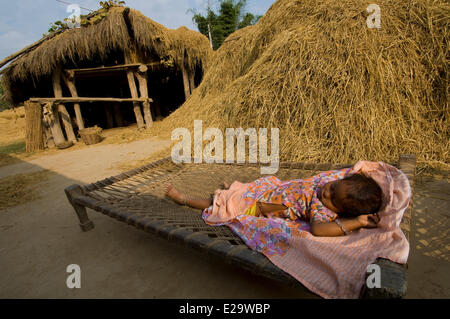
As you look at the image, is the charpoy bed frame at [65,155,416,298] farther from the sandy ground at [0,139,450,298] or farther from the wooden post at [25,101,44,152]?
the wooden post at [25,101,44,152]

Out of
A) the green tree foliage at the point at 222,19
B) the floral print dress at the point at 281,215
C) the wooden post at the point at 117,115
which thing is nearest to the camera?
the floral print dress at the point at 281,215

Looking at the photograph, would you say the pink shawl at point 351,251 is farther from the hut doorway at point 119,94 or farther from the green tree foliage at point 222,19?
Answer: the green tree foliage at point 222,19

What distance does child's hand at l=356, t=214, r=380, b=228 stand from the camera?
3.65ft

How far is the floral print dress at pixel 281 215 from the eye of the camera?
1200mm

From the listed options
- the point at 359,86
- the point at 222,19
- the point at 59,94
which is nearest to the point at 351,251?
the point at 359,86

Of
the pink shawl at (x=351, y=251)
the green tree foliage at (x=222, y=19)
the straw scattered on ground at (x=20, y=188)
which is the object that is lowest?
the straw scattered on ground at (x=20, y=188)

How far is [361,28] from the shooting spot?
9.82 ft

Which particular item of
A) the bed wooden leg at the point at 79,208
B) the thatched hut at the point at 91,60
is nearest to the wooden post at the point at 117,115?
the thatched hut at the point at 91,60

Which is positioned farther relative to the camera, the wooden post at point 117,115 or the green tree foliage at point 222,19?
the green tree foliage at point 222,19

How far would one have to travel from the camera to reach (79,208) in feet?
6.35

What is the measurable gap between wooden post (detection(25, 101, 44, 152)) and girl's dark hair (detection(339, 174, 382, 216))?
7484 millimetres

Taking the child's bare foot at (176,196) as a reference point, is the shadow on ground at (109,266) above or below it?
below

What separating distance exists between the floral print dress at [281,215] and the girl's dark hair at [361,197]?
0.11 meters

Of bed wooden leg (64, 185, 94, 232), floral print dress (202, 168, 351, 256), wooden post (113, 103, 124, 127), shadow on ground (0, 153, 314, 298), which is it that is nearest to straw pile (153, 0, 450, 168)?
floral print dress (202, 168, 351, 256)
